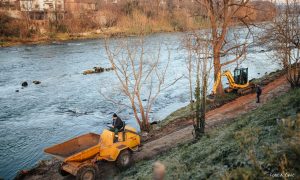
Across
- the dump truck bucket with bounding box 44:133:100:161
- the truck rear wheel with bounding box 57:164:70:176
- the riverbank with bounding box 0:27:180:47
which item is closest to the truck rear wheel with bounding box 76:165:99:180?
the dump truck bucket with bounding box 44:133:100:161

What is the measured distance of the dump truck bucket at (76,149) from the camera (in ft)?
36.6

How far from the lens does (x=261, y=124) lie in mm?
10586

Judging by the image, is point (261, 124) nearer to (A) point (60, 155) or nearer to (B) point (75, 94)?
(A) point (60, 155)

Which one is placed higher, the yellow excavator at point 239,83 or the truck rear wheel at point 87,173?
the yellow excavator at point 239,83

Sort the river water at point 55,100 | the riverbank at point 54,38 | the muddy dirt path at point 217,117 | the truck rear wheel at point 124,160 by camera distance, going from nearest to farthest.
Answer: the truck rear wheel at point 124,160 → the muddy dirt path at point 217,117 → the river water at point 55,100 → the riverbank at point 54,38

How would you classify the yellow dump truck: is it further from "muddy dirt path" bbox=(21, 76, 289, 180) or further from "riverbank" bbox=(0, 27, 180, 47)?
"riverbank" bbox=(0, 27, 180, 47)

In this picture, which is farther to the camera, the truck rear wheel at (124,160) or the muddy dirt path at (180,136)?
the muddy dirt path at (180,136)

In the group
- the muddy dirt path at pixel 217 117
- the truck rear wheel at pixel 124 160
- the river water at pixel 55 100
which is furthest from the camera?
the river water at pixel 55 100

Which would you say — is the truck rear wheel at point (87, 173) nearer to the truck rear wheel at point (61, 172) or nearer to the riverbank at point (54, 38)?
the truck rear wheel at point (61, 172)

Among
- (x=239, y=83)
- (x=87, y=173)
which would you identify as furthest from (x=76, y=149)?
(x=239, y=83)

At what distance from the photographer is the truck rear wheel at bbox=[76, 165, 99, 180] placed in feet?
35.8

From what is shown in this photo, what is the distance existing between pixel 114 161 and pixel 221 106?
33.8 ft

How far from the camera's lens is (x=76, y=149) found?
40.5ft

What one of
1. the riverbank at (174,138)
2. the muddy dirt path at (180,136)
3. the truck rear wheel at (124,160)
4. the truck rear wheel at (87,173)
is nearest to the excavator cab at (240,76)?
the muddy dirt path at (180,136)
